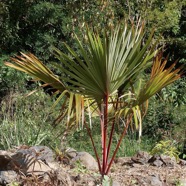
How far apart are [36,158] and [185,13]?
11731 millimetres

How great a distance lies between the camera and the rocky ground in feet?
20.5

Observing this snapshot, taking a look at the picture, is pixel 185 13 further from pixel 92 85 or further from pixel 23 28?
pixel 92 85

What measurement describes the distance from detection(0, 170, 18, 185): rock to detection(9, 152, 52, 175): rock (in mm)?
80

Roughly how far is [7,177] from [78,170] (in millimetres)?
920

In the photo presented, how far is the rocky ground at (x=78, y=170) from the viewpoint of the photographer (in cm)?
625

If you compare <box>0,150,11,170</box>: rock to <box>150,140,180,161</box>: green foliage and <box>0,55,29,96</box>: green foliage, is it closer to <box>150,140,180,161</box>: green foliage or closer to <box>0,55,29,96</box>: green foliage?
<box>150,140,180,161</box>: green foliage

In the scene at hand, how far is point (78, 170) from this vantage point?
6816mm

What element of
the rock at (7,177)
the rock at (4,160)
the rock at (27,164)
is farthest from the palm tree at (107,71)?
the rock at (4,160)

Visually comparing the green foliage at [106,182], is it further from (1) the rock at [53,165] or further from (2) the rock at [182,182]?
(1) the rock at [53,165]

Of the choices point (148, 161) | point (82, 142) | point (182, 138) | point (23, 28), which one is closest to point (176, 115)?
point (182, 138)

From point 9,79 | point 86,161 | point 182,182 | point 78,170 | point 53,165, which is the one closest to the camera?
point 182,182

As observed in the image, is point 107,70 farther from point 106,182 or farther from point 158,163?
point 158,163

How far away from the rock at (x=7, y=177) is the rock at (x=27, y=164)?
8cm

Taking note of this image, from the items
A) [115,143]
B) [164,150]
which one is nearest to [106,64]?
[164,150]
